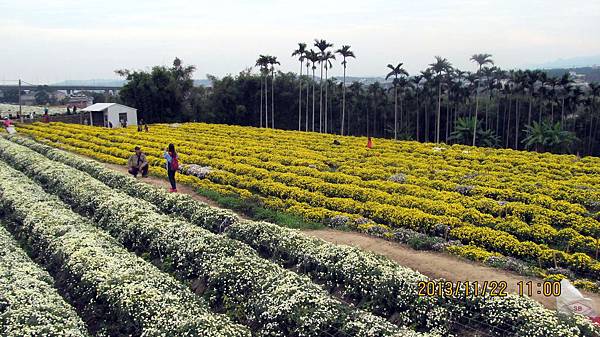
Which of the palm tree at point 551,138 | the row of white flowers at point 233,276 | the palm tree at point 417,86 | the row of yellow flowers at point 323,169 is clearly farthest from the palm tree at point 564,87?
the row of white flowers at point 233,276


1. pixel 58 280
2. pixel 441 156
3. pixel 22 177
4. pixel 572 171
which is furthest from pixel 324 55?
pixel 58 280

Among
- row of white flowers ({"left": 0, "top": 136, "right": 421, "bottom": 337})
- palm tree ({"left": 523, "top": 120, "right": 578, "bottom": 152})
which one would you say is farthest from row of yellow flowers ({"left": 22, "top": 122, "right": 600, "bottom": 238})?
palm tree ({"left": 523, "top": 120, "right": 578, "bottom": 152})

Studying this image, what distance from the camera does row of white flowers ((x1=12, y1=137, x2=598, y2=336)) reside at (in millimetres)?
9494

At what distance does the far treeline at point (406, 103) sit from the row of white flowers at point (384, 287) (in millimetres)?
A: 38604

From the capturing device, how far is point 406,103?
67562 millimetres

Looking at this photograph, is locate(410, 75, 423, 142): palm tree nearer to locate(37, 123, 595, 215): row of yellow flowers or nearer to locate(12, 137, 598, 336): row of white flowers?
locate(37, 123, 595, 215): row of yellow flowers

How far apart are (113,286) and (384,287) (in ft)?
18.8

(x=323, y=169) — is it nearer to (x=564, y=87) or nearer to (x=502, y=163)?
(x=502, y=163)

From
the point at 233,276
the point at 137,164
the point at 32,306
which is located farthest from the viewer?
the point at 137,164

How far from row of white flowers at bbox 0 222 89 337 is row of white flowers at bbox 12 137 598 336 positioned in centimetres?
516

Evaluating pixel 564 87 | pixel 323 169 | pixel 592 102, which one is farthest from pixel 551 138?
pixel 323 169

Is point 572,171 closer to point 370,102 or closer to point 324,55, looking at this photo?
point 324,55

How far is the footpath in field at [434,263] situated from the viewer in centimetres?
1220
